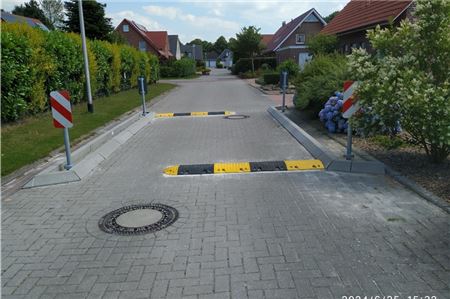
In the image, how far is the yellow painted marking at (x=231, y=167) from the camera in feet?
22.5

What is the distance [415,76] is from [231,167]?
11.0 ft

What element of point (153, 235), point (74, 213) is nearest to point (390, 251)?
point (153, 235)

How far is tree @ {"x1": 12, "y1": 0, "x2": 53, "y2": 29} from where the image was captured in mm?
69875

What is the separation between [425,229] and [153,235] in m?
3.05

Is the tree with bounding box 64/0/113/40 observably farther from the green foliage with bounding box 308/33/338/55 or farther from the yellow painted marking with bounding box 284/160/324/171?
the yellow painted marking with bounding box 284/160/324/171

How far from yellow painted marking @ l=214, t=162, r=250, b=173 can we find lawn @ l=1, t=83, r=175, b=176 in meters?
3.68

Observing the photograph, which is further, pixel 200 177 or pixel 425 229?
pixel 200 177

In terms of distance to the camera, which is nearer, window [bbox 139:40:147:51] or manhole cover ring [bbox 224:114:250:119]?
manhole cover ring [bbox 224:114:250:119]

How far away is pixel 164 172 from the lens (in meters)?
6.95

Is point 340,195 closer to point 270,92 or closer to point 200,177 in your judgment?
point 200,177

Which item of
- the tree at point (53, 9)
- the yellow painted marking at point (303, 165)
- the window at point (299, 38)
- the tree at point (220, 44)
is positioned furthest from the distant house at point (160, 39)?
the tree at point (220, 44)

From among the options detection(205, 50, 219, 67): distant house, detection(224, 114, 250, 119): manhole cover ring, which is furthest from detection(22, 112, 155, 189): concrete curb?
detection(205, 50, 219, 67): distant house

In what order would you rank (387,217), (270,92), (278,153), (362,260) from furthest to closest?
(270,92) < (278,153) < (387,217) < (362,260)

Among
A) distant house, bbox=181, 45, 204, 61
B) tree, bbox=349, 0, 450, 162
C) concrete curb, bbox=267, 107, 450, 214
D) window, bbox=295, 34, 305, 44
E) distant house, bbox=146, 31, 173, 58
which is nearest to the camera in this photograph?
concrete curb, bbox=267, 107, 450, 214
